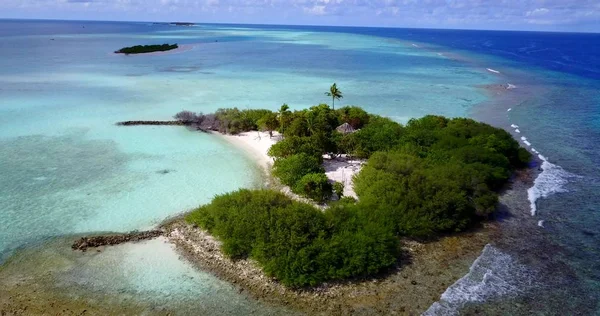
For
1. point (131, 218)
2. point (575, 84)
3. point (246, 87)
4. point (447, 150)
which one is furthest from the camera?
point (575, 84)

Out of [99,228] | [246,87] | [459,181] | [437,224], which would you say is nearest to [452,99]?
[246,87]

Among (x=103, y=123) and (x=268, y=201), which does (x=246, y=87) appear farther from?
(x=268, y=201)

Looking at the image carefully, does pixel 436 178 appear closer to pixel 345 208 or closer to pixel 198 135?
pixel 345 208

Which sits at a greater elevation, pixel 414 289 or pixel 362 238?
pixel 362 238

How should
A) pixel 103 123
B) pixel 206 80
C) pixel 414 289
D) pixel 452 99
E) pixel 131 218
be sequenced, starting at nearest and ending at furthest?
pixel 414 289
pixel 131 218
pixel 103 123
pixel 452 99
pixel 206 80

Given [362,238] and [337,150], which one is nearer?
[362,238]

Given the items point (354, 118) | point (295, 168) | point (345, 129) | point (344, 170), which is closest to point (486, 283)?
point (295, 168)

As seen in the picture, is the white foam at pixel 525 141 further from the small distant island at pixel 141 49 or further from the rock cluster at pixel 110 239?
the small distant island at pixel 141 49
